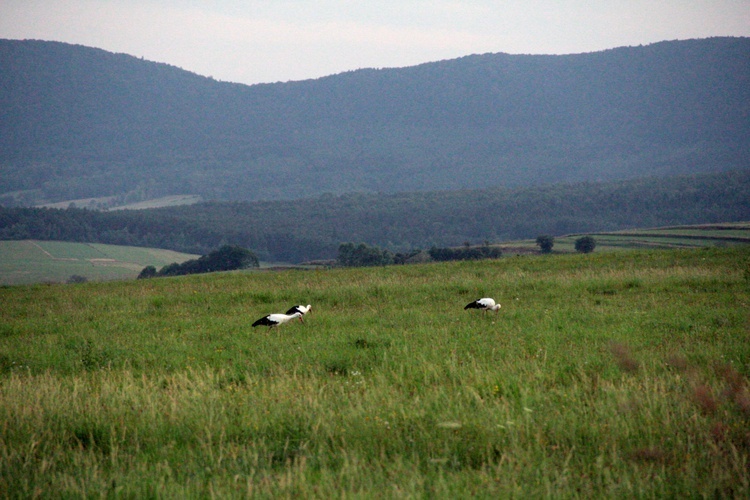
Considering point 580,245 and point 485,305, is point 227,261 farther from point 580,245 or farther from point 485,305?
point 485,305

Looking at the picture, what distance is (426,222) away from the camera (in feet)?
533

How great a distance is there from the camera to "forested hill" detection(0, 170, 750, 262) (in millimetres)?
135375

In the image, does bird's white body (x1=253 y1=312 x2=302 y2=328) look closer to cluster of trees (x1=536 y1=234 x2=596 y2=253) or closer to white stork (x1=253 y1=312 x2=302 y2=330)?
white stork (x1=253 y1=312 x2=302 y2=330)

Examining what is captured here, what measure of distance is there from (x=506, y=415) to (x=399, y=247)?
12851 cm

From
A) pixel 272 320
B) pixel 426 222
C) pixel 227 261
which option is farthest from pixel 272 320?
pixel 426 222

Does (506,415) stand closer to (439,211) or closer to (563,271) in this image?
(563,271)

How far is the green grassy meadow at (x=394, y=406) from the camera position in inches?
215

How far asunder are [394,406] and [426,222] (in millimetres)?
155981

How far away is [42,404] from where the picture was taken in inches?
315

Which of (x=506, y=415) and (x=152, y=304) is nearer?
(x=506, y=415)

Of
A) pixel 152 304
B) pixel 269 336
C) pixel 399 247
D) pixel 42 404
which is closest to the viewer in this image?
pixel 42 404

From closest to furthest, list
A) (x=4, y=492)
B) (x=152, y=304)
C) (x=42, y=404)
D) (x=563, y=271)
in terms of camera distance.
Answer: (x=4, y=492)
(x=42, y=404)
(x=152, y=304)
(x=563, y=271)

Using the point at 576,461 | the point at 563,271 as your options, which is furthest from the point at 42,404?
the point at 563,271

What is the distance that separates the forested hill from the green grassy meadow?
379 feet
